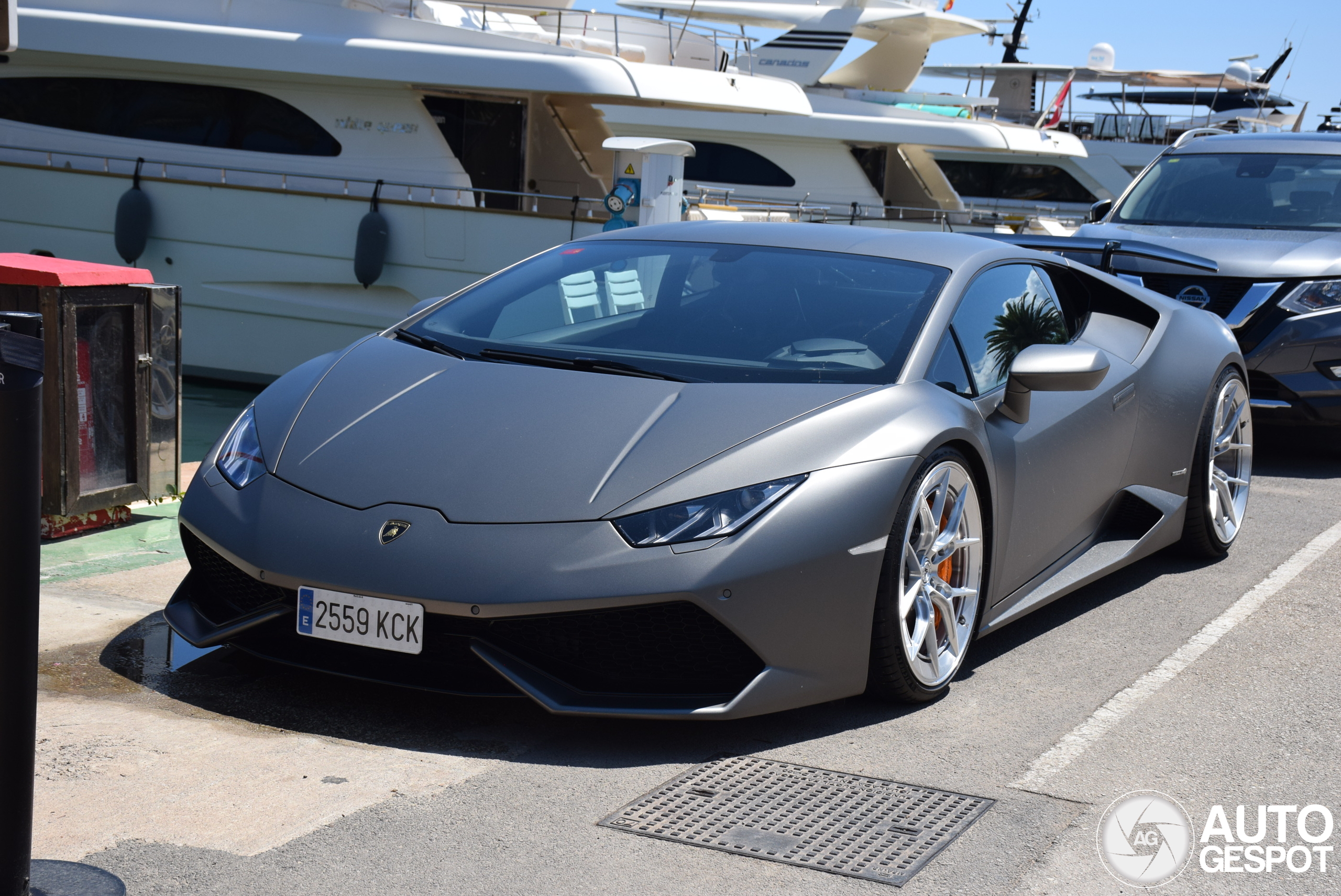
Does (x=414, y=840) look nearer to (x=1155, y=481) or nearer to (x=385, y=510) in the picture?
(x=385, y=510)

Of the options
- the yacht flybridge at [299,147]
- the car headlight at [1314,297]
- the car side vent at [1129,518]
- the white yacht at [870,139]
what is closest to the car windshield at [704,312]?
the car side vent at [1129,518]

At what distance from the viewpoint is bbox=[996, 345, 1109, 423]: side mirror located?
4004mm

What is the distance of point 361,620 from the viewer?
3209 millimetres

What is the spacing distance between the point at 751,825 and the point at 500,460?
110 centimetres

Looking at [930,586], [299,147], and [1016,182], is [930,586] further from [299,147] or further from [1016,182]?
[1016,182]

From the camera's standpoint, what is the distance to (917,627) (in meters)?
3.60

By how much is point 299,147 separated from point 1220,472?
11.2 meters

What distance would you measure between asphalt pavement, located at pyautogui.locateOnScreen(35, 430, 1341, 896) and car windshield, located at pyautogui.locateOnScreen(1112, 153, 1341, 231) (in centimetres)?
460

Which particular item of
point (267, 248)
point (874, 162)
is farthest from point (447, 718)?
point (874, 162)

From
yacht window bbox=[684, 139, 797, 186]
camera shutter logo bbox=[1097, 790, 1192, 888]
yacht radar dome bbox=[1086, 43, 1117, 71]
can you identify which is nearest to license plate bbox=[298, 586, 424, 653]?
camera shutter logo bbox=[1097, 790, 1192, 888]

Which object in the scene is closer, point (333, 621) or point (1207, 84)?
point (333, 621)

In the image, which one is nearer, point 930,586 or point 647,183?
point 930,586

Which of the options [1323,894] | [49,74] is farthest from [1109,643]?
[49,74]

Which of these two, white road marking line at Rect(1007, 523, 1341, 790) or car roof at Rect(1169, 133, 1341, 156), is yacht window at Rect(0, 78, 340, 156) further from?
white road marking line at Rect(1007, 523, 1341, 790)
